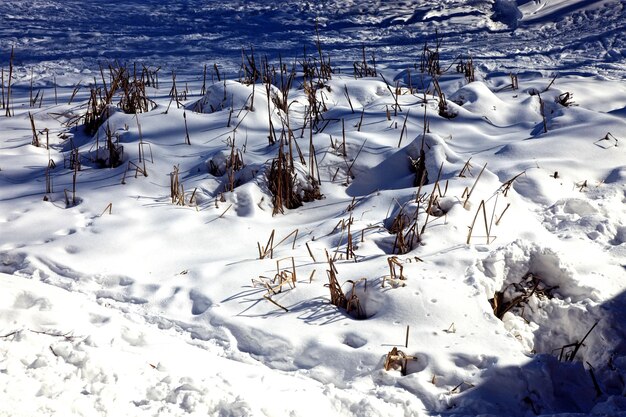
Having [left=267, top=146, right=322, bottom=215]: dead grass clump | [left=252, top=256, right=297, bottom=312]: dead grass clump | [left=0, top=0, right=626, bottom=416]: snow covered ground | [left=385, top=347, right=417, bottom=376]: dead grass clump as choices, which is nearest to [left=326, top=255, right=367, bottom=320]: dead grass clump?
[left=0, top=0, right=626, bottom=416]: snow covered ground

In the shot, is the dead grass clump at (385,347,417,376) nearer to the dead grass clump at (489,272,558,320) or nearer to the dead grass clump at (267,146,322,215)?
the dead grass clump at (489,272,558,320)

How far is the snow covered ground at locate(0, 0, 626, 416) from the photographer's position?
2330 mm

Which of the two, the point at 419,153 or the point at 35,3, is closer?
the point at 419,153

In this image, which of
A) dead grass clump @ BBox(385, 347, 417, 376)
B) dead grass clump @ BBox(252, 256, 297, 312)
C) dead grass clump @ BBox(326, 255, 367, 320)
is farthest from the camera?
dead grass clump @ BBox(252, 256, 297, 312)

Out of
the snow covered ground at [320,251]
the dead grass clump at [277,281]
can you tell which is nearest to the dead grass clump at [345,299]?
the snow covered ground at [320,251]

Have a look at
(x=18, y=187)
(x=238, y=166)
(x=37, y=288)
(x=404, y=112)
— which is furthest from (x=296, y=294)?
(x=404, y=112)

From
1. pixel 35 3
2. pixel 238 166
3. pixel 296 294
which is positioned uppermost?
pixel 35 3

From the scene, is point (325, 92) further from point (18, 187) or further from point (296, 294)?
point (296, 294)

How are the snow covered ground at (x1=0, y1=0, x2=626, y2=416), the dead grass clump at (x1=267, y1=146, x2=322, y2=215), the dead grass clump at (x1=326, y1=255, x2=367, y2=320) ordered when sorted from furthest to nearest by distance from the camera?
the dead grass clump at (x1=267, y1=146, x2=322, y2=215) → the dead grass clump at (x1=326, y1=255, x2=367, y2=320) → the snow covered ground at (x1=0, y1=0, x2=626, y2=416)

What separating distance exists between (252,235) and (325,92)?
2356 millimetres

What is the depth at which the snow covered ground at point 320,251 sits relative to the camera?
2.33m

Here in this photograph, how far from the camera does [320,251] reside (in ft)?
10.7

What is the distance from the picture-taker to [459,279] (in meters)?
2.90

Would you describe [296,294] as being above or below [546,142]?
below
